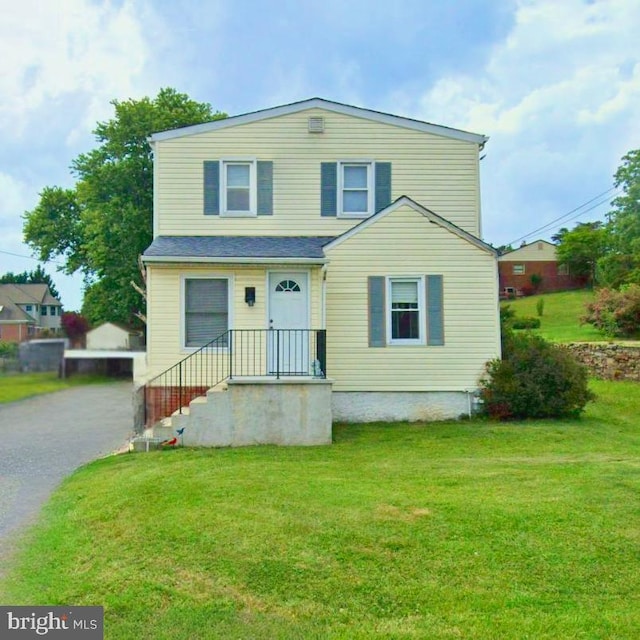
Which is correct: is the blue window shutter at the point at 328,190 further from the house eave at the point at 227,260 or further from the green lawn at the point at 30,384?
the green lawn at the point at 30,384

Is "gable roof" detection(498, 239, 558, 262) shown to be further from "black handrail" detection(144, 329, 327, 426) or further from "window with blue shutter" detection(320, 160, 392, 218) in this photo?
"black handrail" detection(144, 329, 327, 426)

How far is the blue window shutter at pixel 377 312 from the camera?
40.4 ft

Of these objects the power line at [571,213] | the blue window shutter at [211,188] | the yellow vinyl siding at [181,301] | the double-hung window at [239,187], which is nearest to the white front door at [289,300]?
the yellow vinyl siding at [181,301]

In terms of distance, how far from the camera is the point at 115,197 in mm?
24312

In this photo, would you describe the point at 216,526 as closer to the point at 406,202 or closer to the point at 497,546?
the point at 497,546

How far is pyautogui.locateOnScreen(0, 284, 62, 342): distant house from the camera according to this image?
1.41 meters

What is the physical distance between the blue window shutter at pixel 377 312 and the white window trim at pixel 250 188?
346 centimetres

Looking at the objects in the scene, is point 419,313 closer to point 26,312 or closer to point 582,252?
point 26,312

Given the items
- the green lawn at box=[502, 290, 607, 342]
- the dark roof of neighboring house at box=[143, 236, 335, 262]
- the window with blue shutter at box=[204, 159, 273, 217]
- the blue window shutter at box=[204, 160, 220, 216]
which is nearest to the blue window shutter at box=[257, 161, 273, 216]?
the window with blue shutter at box=[204, 159, 273, 217]

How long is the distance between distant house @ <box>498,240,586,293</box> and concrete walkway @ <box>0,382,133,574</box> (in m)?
43.9

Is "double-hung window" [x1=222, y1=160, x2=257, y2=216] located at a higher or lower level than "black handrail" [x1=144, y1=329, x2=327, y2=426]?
higher

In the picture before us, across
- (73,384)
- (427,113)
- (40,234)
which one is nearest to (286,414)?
(73,384)

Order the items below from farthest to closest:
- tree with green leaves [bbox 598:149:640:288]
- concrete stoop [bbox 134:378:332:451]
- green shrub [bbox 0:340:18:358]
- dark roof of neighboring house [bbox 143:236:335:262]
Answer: tree with green leaves [bbox 598:149:640:288]
dark roof of neighboring house [bbox 143:236:335:262]
concrete stoop [bbox 134:378:332:451]
green shrub [bbox 0:340:18:358]

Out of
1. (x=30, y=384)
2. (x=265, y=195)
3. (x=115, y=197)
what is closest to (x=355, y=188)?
(x=265, y=195)
